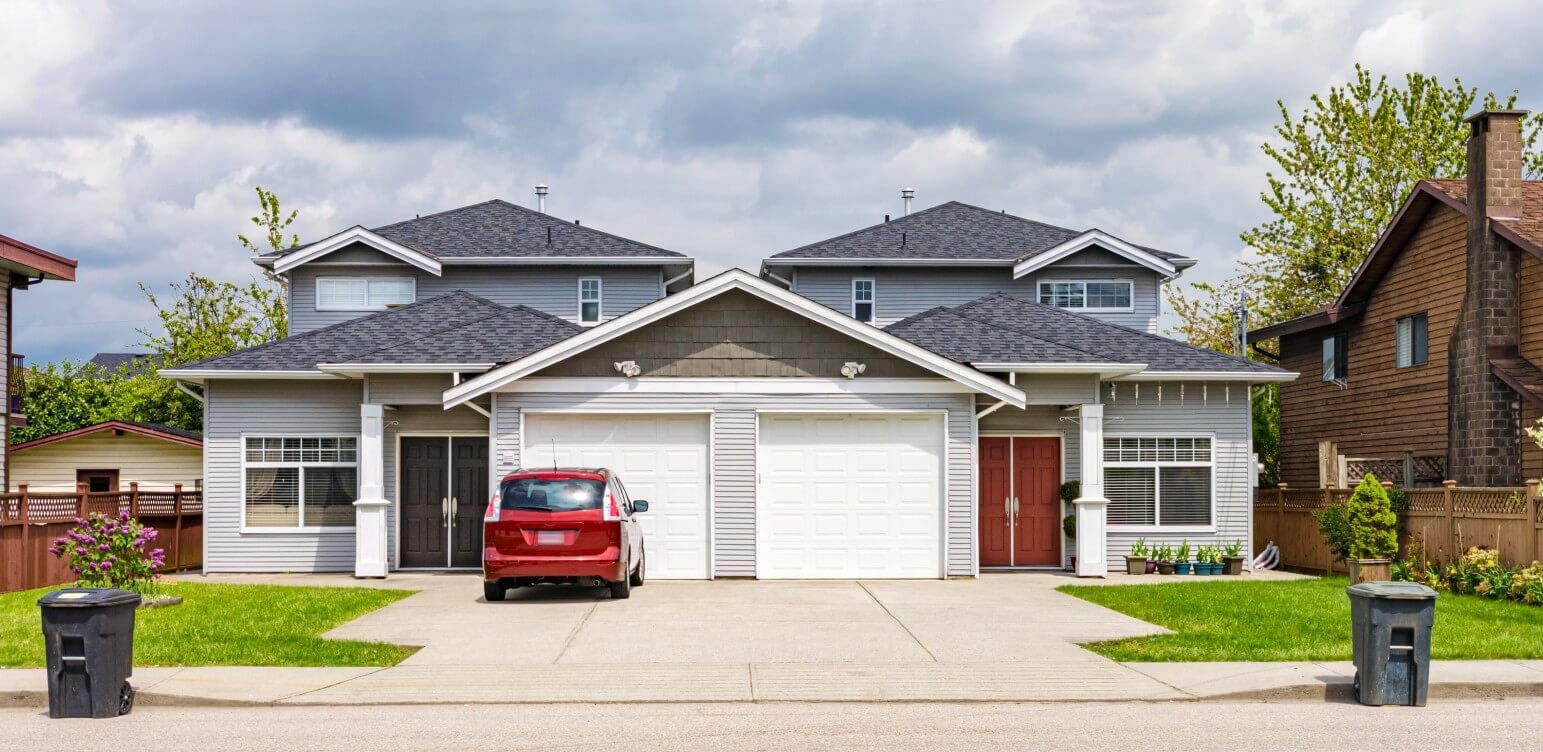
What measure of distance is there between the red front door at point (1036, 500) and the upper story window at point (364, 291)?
1311cm

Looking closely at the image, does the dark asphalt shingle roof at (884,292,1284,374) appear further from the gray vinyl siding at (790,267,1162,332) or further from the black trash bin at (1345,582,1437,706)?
the black trash bin at (1345,582,1437,706)

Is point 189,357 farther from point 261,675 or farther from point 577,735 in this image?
point 577,735

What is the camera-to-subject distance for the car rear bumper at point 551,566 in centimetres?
1741

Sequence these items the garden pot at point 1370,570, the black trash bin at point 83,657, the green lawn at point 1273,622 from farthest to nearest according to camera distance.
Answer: the garden pot at point 1370,570, the green lawn at point 1273,622, the black trash bin at point 83,657

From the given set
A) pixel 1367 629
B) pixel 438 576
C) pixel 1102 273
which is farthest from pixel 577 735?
pixel 1102 273

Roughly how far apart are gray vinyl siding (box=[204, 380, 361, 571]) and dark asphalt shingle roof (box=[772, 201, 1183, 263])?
34.9 feet

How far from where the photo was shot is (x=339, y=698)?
433 inches

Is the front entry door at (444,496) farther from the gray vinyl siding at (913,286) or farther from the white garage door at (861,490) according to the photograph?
the gray vinyl siding at (913,286)

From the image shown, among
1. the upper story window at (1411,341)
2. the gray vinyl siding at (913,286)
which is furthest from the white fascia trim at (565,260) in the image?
the upper story window at (1411,341)

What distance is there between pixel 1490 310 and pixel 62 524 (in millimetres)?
22388

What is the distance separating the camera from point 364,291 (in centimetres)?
2966

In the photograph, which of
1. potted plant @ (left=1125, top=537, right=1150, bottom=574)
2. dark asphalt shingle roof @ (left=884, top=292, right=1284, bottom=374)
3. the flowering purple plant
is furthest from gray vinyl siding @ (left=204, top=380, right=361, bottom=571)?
potted plant @ (left=1125, top=537, right=1150, bottom=574)

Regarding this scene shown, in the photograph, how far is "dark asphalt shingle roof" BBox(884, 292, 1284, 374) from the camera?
22281 mm

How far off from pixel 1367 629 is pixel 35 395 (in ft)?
138
